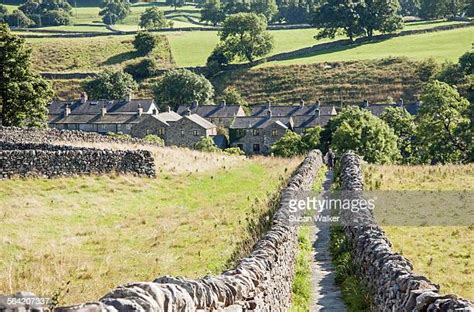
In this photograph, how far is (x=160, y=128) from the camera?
325ft

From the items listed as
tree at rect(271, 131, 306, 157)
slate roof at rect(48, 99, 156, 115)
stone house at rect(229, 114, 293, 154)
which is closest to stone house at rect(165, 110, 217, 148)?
stone house at rect(229, 114, 293, 154)

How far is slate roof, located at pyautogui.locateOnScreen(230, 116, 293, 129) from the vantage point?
101375 mm

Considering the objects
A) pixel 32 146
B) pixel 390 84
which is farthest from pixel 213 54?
pixel 32 146

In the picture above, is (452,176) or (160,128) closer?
(452,176)

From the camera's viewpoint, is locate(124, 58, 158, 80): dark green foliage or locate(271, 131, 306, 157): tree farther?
locate(124, 58, 158, 80): dark green foliage

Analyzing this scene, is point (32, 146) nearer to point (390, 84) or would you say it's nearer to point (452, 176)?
point (452, 176)

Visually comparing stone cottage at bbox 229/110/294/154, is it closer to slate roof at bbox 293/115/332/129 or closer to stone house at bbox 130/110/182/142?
slate roof at bbox 293/115/332/129

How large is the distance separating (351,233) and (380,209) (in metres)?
7.45

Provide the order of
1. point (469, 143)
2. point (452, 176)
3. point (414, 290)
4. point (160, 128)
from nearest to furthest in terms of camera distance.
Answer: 1. point (414, 290)
2. point (452, 176)
3. point (469, 143)
4. point (160, 128)

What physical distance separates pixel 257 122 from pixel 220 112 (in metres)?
10.7

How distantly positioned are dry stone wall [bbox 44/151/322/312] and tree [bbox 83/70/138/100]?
11161cm

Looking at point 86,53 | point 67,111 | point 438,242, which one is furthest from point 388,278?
point 86,53

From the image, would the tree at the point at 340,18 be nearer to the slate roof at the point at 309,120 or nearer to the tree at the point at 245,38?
the tree at the point at 245,38

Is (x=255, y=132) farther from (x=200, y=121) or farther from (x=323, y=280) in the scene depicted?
(x=323, y=280)
